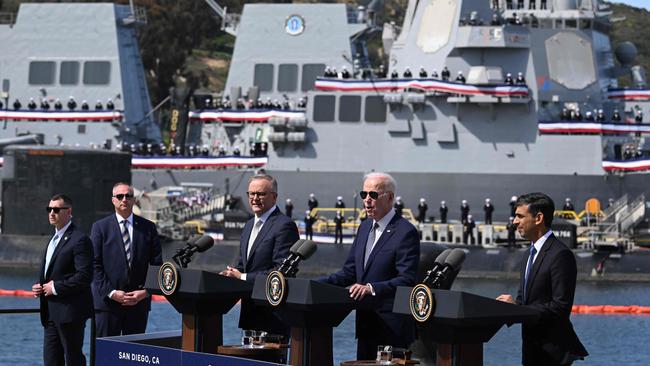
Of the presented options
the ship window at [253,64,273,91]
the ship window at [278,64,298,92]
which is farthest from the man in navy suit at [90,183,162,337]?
the ship window at [253,64,273,91]

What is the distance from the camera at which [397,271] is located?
1230 cm

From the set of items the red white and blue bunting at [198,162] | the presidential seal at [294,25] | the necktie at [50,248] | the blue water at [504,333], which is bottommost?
the blue water at [504,333]

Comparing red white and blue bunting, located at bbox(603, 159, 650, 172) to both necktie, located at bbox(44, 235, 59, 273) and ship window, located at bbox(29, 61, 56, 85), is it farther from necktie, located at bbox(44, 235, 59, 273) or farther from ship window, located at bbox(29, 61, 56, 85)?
necktie, located at bbox(44, 235, 59, 273)

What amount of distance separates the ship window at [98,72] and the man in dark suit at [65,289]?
46.7 m

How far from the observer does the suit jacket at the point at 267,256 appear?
1309 centimetres

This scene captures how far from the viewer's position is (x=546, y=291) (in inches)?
429

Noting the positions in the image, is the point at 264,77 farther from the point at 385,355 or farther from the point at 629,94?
the point at 385,355

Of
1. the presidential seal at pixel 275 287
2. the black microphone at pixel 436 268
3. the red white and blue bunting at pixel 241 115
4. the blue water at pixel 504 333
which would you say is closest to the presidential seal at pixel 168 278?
the presidential seal at pixel 275 287

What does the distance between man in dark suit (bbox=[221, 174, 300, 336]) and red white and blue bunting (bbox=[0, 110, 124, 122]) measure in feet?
152

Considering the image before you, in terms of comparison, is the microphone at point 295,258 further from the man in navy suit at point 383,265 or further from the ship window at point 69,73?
the ship window at point 69,73

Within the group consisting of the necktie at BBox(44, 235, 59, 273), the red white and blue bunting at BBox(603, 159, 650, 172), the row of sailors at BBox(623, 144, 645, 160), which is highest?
the row of sailors at BBox(623, 144, 645, 160)

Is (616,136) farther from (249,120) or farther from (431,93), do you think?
(249,120)

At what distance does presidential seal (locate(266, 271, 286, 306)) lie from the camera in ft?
37.1

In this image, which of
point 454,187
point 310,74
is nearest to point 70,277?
point 454,187
